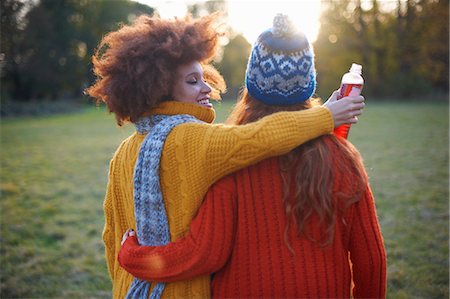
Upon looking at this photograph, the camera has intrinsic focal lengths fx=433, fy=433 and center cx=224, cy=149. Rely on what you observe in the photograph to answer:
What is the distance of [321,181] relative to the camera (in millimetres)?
1486

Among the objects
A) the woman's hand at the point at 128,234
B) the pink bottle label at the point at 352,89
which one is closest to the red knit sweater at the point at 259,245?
the woman's hand at the point at 128,234

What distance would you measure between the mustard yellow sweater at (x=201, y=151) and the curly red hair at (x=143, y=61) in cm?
9

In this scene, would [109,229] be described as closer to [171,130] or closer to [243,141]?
[171,130]

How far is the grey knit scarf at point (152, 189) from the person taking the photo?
1627 millimetres

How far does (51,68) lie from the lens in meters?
32.6

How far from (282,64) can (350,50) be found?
33.1m

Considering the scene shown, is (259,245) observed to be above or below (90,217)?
above

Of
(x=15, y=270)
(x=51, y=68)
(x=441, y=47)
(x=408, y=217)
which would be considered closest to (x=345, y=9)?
(x=441, y=47)

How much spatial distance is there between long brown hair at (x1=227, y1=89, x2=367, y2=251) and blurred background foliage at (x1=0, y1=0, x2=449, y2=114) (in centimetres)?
2858

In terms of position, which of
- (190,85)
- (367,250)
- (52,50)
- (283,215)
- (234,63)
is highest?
(52,50)

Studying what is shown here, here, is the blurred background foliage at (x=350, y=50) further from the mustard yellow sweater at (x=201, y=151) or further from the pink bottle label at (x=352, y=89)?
the pink bottle label at (x=352, y=89)

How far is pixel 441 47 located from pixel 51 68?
2782cm

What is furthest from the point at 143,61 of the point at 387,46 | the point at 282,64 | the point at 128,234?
the point at 387,46

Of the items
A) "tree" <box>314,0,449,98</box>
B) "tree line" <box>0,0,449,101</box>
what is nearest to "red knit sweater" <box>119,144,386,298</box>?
"tree line" <box>0,0,449,101</box>
